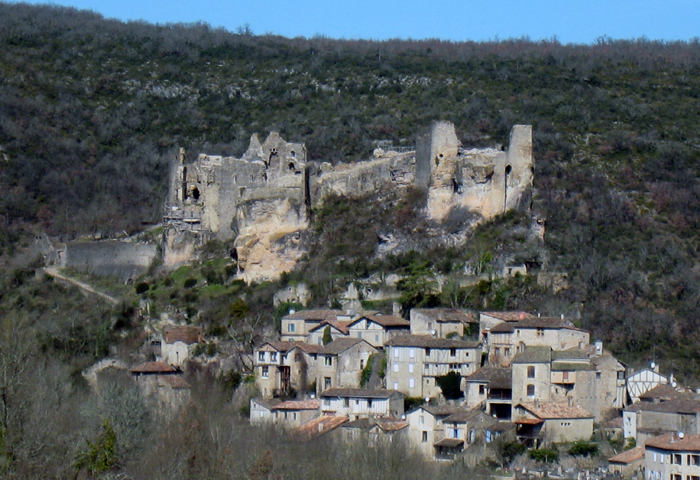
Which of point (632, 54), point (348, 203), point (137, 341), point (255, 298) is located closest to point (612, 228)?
point (348, 203)

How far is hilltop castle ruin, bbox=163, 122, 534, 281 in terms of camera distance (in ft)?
230

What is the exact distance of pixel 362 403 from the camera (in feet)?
194

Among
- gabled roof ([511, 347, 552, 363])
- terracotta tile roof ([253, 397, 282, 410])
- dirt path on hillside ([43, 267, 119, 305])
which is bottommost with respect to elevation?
terracotta tile roof ([253, 397, 282, 410])

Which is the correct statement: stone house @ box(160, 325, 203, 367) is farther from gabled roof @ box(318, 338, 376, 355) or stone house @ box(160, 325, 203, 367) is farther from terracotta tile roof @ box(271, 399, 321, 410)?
terracotta tile roof @ box(271, 399, 321, 410)

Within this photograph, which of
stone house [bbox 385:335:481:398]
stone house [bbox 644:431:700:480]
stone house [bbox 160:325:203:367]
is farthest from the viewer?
stone house [bbox 160:325:203:367]

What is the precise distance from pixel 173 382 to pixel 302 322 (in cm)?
591

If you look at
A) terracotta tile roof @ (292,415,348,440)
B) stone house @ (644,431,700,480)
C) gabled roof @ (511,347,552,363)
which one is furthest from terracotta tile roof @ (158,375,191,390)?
stone house @ (644,431,700,480)

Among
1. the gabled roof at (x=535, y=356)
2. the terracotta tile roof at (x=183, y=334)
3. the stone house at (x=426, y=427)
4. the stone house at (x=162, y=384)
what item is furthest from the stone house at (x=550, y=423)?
the terracotta tile roof at (x=183, y=334)

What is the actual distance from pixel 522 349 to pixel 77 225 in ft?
138

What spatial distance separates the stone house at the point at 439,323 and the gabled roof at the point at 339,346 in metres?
2.02

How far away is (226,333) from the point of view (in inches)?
2670

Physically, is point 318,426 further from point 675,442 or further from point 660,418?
point 675,442

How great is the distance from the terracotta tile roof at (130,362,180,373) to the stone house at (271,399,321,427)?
696 cm

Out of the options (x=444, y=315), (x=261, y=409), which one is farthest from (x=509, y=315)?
(x=261, y=409)
